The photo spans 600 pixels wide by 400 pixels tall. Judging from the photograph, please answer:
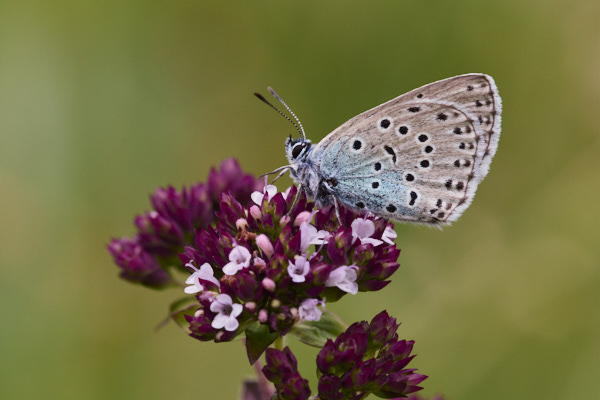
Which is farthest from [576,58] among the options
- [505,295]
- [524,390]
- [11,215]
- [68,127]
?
[11,215]

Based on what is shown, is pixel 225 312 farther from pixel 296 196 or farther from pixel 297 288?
pixel 296 196

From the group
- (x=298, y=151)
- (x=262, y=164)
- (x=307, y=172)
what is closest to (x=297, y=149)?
(x=298, y=151)

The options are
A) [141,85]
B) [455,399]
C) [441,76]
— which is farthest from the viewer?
[141,85]

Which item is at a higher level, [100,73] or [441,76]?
[100,73]

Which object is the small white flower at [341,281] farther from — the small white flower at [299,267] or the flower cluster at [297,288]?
the small white flower at [299,267]

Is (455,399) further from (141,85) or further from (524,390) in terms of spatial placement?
(141,85)

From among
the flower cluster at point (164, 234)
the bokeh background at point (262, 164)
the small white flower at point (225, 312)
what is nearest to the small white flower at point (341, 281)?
the small white flower at point (225, 312)
